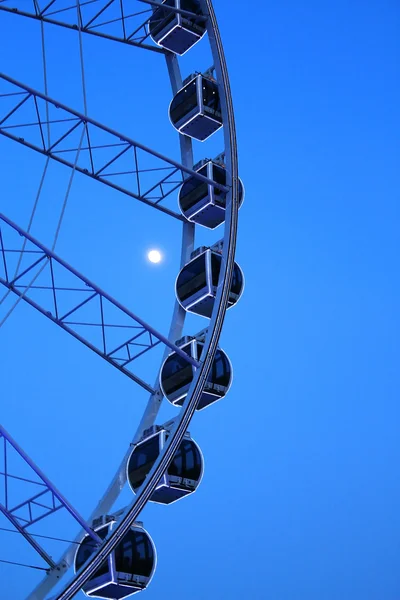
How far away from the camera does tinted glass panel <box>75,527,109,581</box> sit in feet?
49.3

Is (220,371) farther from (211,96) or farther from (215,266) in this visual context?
(211,96)

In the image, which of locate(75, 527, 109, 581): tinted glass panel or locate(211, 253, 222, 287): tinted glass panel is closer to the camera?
locate(75, 527, 109, 581): tinted glass panel

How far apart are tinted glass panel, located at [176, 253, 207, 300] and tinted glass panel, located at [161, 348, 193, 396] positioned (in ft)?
4.66

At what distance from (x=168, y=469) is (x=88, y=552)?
1.88m

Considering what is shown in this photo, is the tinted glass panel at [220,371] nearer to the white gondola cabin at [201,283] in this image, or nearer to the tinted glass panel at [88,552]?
the white gondola cabin at [201,283]

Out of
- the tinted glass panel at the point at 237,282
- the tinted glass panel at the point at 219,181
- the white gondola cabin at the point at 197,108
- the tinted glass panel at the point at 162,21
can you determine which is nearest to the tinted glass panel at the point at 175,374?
the tinted glass panel at the point at 237,282

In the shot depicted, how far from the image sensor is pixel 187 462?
54.2 feet

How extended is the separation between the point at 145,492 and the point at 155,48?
10.3m

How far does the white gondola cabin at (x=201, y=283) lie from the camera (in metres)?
18.1

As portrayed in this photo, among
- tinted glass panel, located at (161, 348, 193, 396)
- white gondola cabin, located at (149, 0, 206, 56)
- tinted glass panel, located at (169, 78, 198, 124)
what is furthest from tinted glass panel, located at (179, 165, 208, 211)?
tinted glass panel, located at (161, 348, 193, 396)

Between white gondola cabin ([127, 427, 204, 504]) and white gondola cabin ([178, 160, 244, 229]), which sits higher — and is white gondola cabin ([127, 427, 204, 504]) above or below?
below

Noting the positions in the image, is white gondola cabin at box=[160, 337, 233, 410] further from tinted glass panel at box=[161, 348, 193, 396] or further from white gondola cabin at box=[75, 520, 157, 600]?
white gondola cabin at box=[75, 520, 157, 600]

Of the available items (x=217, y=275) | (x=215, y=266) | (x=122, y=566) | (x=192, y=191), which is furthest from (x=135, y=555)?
(x=192, y=191)

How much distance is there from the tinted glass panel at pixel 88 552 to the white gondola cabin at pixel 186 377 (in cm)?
306
